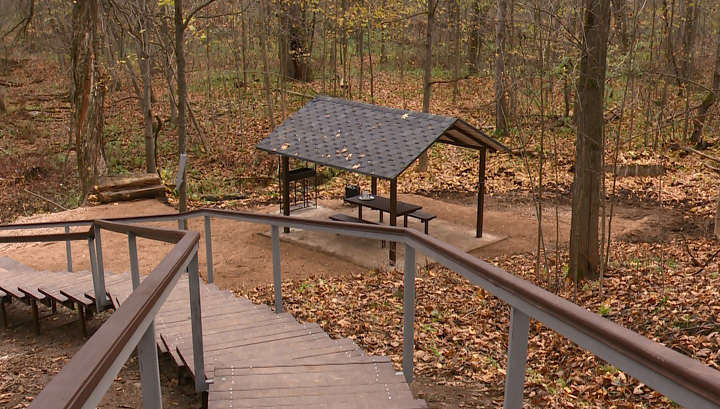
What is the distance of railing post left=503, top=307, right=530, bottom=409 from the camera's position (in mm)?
2301

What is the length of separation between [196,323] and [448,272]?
698 cm

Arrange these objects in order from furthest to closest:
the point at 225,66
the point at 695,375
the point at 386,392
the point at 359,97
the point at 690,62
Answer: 1. the point at 225,66
2. the point at 359,97
3. the point at 690,62
4. the point at 386,392
5. the point at 695,375

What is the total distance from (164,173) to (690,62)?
61.0 ft

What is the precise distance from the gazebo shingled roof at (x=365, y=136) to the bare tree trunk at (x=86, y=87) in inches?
168

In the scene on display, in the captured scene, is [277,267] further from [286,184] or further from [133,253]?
[286,184]

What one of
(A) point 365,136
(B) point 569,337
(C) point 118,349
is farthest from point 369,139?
(C) point 118,349

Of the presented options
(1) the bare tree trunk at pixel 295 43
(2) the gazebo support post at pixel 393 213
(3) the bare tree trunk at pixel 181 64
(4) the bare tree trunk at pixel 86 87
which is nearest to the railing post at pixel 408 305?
(2) the gazebo support post at pixel 393 213

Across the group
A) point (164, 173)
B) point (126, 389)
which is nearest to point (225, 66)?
point (164, 173)

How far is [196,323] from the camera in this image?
3688mm

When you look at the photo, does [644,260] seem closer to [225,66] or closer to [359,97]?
[359,97]

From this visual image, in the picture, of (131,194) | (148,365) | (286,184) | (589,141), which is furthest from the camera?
(131,194)

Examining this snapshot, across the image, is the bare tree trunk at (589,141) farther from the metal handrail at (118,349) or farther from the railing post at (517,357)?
the metal handrail at (118,349)

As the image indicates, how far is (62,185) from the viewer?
1952cm

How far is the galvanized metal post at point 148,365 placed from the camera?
2.31 metres
